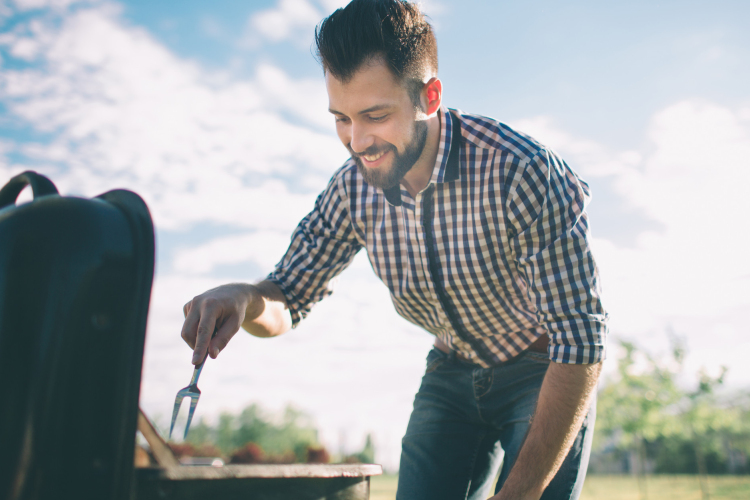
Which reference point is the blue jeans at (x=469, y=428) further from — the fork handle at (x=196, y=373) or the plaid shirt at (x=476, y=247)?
the fork handle at (x=196, y=373)

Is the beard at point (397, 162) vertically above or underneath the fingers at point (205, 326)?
above

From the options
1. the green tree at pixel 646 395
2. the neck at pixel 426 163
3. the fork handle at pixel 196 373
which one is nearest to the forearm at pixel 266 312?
the fork handle at pixel 196 373

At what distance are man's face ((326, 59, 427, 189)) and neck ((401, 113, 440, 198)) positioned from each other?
57 millimetres

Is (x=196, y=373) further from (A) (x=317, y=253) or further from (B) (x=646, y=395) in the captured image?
(B) (x=646, y=395)

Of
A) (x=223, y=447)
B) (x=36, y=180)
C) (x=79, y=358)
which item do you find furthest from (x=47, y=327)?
(x=223, y=447)

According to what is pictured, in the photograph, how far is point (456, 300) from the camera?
220cm

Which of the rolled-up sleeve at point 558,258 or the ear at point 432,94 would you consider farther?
the ear at point 432,94

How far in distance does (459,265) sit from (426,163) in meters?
0.47

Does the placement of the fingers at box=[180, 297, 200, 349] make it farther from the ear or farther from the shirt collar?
the ear

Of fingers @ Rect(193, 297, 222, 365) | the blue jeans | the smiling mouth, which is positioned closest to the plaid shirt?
the blue jeans

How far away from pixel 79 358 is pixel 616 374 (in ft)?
101

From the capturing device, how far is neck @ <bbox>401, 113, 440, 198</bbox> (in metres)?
2.22

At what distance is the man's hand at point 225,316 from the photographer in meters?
1.46

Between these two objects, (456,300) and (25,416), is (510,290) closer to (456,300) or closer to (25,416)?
(456,300)
